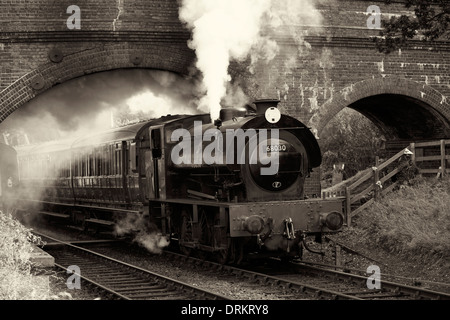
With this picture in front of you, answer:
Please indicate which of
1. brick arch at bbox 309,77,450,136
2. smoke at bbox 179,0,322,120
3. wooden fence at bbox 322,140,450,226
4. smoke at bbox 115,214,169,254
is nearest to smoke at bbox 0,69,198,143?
smoke at bbox 179,0,322,120

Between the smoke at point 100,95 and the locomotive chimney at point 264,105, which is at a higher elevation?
the smoke at point 100,95

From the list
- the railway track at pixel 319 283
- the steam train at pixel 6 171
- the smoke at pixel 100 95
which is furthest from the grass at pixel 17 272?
the steam train at pixel 6 171

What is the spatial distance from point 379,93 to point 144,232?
7.18 metres

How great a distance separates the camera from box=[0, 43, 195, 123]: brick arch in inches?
635

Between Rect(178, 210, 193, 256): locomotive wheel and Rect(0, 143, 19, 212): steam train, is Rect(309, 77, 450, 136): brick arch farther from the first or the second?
Rect(0, 143, 19, 212): steam train

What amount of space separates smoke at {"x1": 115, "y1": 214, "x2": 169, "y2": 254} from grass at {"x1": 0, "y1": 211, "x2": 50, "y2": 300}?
2.72m

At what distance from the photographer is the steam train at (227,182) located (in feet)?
36.8

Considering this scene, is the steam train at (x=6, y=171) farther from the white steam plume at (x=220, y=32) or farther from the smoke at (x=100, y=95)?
the white steam plume at (x=220, y=32)

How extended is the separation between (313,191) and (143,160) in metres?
4.92

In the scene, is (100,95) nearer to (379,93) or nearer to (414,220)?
(379,93)

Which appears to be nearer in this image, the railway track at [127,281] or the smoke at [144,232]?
the railway track at [127,281]

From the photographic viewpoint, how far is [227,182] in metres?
11.7

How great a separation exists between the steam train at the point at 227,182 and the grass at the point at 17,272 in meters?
2.70

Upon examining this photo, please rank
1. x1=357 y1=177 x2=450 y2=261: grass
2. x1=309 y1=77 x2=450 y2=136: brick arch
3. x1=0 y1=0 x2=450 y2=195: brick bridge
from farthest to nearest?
x1=309 y1=77 x2=450 y2=136: brick arch
x1=0 y1=0 x2=450 y2=195: brick bridge
x1=357 y1=177 x2=450 y2=261: grass
